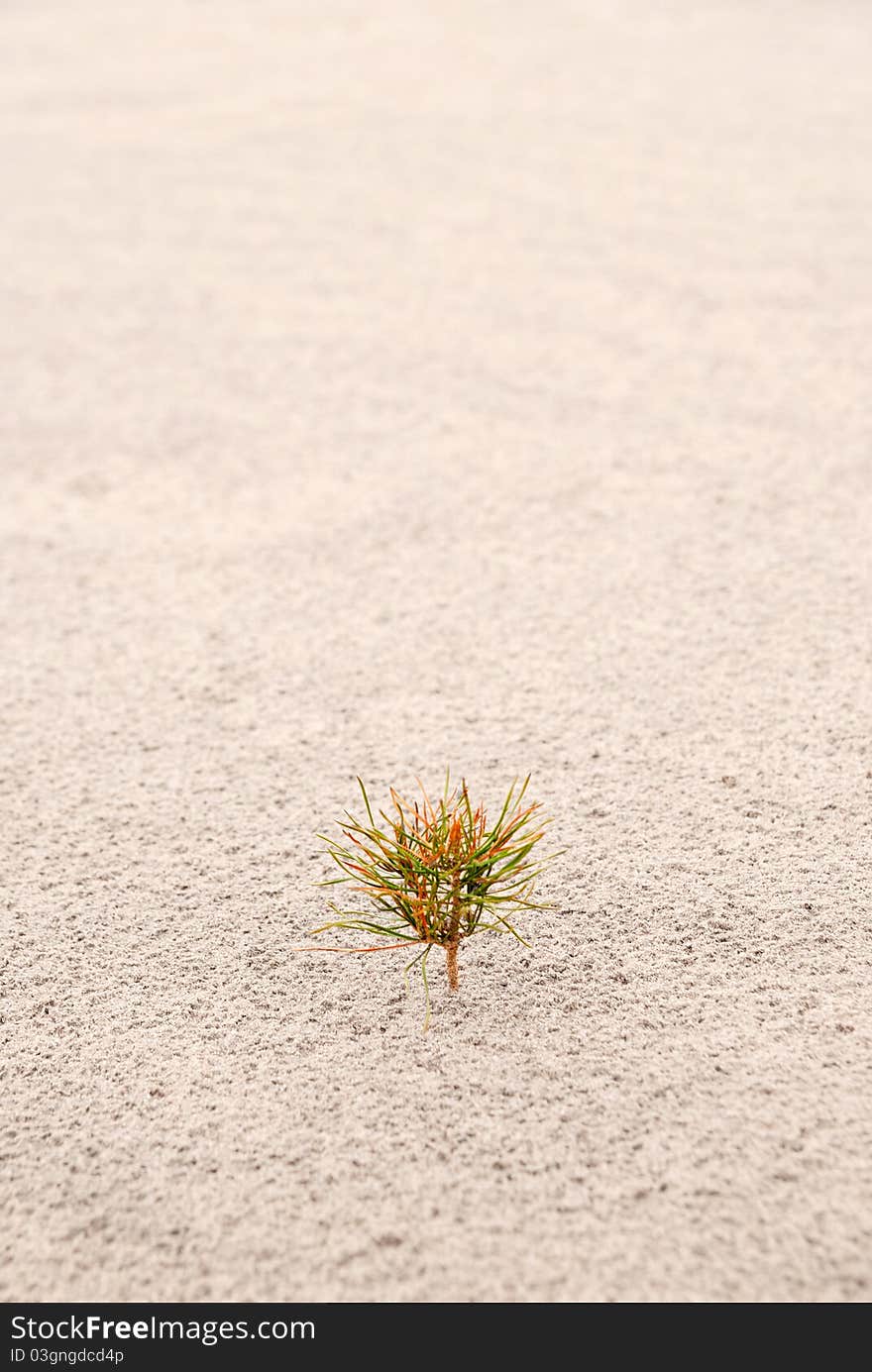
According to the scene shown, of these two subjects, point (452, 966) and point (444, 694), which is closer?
point (452, 966)

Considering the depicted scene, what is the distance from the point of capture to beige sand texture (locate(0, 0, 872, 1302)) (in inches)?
48.6

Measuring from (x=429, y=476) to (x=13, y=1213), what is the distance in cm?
187

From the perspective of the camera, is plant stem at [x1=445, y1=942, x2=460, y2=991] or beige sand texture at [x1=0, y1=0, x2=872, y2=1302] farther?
plant stem at [x1=445, y1=942, x2=460, y2=991]

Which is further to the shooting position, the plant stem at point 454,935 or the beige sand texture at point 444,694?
the plant stem at point 454,935

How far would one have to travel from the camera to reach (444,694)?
206 centimetres

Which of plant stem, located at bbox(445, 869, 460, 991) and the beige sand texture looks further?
plant stem, located at bbox(445, 869, 460, 991)

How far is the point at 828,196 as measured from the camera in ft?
13.3

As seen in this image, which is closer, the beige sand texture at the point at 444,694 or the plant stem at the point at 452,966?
the beige sand texture at the point at 444,694

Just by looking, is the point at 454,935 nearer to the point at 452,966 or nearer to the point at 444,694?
the point at 452,966

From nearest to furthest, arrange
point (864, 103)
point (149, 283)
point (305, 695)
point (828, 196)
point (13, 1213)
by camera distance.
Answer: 1. point (13, 1213)
2. point (305, 695)
3. point (149, 283)
4. point (828, 196)
5. point (864, 103)

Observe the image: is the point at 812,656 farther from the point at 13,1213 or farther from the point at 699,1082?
the point at 13,1213

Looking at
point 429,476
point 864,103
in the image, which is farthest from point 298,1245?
point 864,103

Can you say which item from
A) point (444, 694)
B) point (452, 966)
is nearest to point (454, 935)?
point (452, 966)

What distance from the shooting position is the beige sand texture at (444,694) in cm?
124
